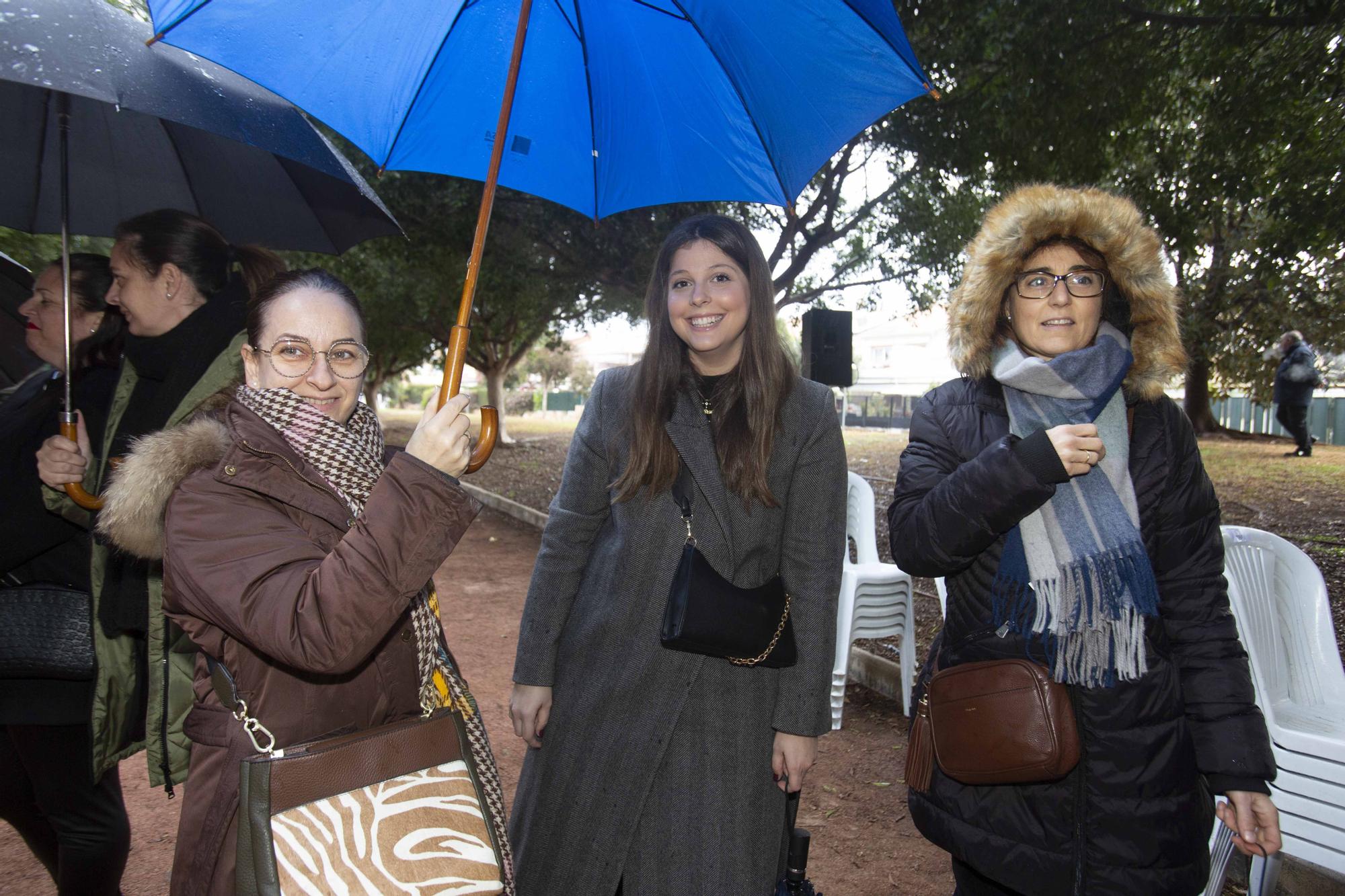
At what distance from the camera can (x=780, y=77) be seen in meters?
2.39

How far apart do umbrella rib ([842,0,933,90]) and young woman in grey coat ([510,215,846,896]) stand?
576 millimetres

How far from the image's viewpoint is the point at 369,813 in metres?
1.47

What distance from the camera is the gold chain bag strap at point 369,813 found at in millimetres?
1406

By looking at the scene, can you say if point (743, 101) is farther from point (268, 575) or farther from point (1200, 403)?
point (1200, 403)

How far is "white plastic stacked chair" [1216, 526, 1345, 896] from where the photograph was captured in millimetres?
2533

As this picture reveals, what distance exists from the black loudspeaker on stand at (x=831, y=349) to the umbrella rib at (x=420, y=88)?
3686 mm

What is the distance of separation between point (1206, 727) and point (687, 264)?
5.24 ft

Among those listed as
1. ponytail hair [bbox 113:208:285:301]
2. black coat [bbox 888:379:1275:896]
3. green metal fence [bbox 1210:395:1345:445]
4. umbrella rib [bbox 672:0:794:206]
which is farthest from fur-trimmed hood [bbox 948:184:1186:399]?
green metal fence [bbox 1210:395:1345:445]

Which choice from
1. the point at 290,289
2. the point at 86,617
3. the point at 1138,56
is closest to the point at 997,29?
the point at 1138,56

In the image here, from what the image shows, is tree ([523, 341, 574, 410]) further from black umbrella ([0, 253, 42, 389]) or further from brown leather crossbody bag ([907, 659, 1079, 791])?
brown leather crossbody bag ([907, 659, 1079, 791])

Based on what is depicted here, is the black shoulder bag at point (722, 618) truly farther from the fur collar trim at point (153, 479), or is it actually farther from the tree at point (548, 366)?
the tree at point (548, 366)

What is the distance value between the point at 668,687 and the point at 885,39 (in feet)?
5.60

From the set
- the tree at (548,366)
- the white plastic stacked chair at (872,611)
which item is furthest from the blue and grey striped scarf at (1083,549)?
the tree at (548,366)

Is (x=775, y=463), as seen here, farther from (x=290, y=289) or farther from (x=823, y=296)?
(x=823, y=296)
